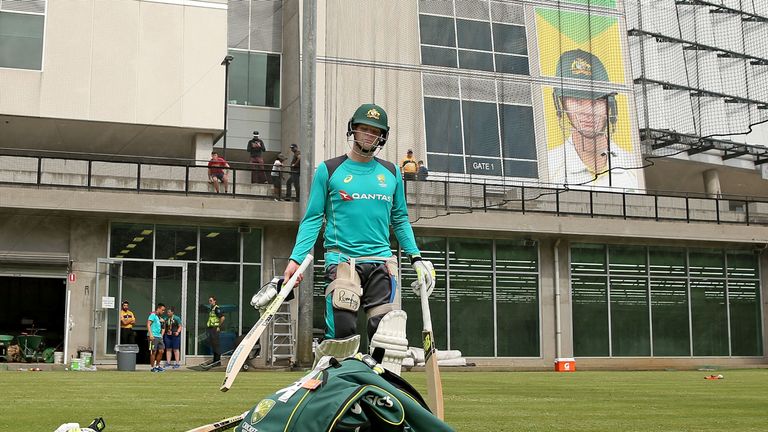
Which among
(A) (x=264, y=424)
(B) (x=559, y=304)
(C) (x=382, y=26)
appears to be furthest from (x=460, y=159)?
(A) (x=264, y=424)

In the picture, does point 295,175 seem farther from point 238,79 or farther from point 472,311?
point 238,79

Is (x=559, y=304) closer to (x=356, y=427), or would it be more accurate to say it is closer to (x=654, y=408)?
(x=654, y=408)

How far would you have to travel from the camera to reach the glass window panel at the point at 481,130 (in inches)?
1187

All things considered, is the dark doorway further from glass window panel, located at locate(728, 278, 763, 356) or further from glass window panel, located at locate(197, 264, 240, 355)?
glass window panel, located at locate(728, 278, 763, 356)

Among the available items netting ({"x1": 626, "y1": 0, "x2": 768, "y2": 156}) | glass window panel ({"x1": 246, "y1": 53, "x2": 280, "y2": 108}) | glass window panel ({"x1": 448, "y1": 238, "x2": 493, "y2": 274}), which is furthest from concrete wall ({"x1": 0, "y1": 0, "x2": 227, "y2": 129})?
netting ({"x1": 626, "y1": 0, "x2": 768, "y2": 156})

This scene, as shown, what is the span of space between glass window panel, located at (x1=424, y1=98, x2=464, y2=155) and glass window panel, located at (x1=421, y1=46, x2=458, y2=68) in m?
1.71

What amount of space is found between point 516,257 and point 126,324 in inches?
521

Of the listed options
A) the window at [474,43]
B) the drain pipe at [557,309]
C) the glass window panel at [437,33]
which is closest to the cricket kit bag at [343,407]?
the window at [474,43]

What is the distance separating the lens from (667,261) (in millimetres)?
37594

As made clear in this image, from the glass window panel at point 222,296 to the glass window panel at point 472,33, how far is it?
10.2 metres

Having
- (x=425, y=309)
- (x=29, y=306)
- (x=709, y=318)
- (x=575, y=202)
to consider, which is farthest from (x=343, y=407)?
(x=29, y=306)

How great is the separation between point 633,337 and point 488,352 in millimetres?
5712

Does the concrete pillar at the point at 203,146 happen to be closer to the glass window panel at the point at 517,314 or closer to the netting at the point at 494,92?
the netting at the point at 494,92

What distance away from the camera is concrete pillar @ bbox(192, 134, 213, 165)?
114ft
